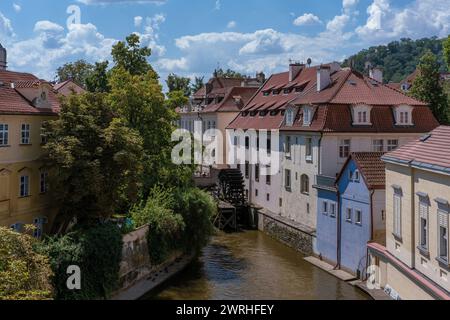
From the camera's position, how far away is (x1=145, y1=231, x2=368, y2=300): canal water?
23750 mm

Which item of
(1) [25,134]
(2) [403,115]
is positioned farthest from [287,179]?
(1) [25,134]

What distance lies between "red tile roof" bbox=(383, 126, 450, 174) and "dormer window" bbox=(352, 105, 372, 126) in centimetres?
1296

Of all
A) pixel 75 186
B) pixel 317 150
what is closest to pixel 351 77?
pixel 317 150

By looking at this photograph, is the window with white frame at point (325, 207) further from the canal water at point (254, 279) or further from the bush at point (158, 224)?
Answer: the bush at point (158, 224)

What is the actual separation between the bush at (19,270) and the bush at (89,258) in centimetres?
378

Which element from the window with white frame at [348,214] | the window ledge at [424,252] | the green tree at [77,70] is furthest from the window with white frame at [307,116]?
the green tree at [77,70]

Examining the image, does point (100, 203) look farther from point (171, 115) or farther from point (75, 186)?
point (171, 115)

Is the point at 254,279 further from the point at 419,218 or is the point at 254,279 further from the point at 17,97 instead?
the point at 17,97

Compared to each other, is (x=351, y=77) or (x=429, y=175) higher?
(x=351, y=77)

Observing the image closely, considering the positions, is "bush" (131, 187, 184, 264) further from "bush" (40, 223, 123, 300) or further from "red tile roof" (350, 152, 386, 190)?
"red tile roof" (350, 152, 386, 190)

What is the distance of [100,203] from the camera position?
74.2 feet

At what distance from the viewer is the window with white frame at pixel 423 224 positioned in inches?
639
